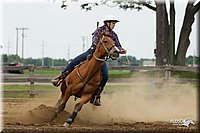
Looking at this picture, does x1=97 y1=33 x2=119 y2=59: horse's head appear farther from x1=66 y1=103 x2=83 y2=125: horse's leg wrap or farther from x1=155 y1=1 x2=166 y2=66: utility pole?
x1=155 y1=1 x2=166 y2=66: utility pole

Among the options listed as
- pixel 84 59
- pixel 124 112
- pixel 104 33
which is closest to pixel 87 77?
pixel 84 59

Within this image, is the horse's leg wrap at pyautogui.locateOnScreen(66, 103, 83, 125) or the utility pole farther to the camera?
the utility pole

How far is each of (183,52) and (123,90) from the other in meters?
9.29

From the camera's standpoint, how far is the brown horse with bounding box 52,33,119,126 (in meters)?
9.74

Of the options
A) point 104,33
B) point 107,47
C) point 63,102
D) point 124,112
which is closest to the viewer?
point 107,47

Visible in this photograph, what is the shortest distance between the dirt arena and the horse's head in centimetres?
137

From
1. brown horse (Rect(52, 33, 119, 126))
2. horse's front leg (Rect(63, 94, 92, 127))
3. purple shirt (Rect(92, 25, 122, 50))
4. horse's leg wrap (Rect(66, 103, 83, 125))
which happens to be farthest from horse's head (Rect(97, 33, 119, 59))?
horse's leg wrap (Rect(66, 103, 83, 125))

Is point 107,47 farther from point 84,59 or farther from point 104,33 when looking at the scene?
point 84,59

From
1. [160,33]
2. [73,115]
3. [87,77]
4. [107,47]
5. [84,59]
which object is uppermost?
[160,33]

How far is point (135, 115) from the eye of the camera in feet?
43.5

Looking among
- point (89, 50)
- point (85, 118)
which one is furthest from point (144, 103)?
point (89, 50)

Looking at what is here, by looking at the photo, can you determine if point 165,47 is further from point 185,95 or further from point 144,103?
point 144,103

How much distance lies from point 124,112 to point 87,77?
3.74m

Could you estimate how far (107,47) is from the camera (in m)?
9.65
